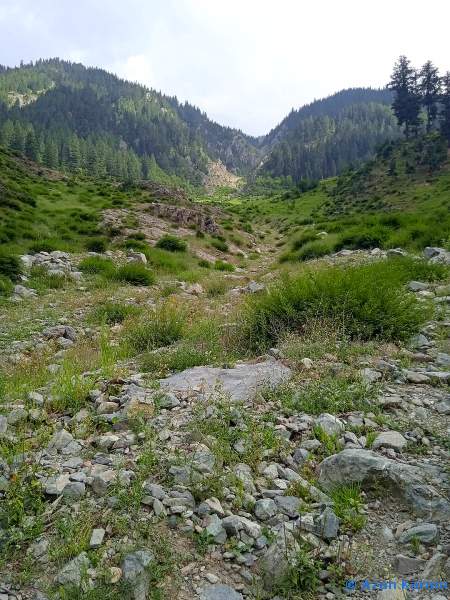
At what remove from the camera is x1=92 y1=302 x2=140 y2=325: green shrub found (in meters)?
10.1

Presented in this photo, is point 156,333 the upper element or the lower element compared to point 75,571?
upper

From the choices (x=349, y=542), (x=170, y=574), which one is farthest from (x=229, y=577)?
(x=349, y=542)

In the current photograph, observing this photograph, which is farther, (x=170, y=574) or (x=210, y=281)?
(x=210, y=281)

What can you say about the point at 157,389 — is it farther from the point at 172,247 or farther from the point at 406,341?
the point at 172,247

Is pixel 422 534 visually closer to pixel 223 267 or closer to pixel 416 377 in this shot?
pixel 416 377

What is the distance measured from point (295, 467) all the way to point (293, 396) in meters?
1.11

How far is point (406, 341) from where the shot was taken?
20.2 feet

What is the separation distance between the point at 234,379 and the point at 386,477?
2.45 metres

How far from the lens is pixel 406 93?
7569 cm

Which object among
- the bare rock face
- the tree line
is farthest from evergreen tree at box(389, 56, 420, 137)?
the bare rock face

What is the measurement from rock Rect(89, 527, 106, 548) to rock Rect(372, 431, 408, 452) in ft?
7.94

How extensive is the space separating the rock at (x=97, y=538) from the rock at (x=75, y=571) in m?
0.09

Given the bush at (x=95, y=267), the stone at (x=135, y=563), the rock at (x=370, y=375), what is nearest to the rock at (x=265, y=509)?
the stone at (x=135, y=563)

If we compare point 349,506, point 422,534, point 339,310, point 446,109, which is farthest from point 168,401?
point 446,109
